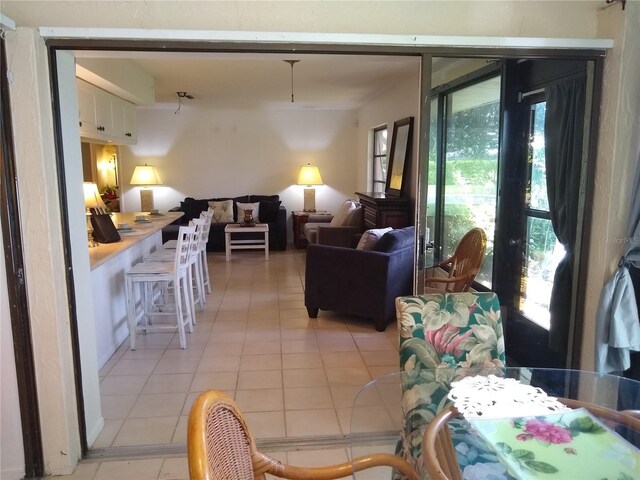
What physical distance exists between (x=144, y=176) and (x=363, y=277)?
5.06m

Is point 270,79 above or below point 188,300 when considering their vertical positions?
above

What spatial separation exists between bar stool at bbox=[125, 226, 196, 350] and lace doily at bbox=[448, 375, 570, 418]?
2.48 metres

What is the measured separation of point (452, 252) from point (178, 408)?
1.89 metres

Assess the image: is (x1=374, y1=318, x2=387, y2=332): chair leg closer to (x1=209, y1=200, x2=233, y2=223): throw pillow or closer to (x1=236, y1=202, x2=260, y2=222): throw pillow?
(x1=236, y1=202, x2=260, y2=222): throw pillow

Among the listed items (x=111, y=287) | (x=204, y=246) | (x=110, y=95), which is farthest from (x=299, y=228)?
(x=111, y=287)

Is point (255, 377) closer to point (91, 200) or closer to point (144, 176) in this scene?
point (91, 200)

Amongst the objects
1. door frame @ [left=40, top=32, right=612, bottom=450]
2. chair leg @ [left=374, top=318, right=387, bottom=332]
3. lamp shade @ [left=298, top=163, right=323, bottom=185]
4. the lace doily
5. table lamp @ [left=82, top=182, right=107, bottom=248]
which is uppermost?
door frame @ [left=40, top=32, right=612, bottom=450]

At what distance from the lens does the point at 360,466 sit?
1396mm

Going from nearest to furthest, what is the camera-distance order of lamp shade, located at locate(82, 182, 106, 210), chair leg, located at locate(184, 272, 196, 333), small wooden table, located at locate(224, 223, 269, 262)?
lamp shade, located at locate(82, 182, 106, 210)
chair leg, located at locate(184, 272, 196, 333)
small wooden table, located at locate(224, 223, 269, 262)

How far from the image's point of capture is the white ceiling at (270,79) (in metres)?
4.87

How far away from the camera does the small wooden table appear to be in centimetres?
708

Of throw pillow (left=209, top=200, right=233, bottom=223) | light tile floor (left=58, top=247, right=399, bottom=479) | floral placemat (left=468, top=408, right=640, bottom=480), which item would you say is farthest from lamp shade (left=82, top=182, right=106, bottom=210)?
throw pillow (left=209, top=200, right=233, bottom=223)

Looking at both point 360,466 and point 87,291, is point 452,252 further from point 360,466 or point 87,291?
point 87,291

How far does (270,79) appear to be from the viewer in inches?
226
